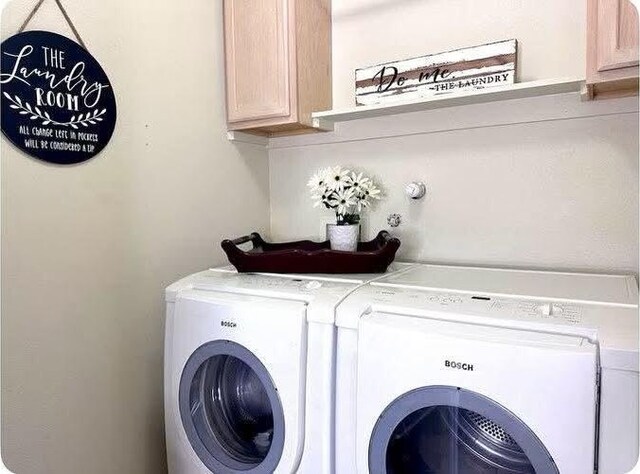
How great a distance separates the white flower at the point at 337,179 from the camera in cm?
172

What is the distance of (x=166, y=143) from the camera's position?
1725 millimetres

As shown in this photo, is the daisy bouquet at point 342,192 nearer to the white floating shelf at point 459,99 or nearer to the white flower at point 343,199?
the white flower at point 343,199

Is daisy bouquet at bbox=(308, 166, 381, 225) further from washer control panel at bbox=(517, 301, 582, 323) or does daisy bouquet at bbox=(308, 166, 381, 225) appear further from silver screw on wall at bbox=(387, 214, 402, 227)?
washer control panel at bbox=(517, 301, 582, 323)

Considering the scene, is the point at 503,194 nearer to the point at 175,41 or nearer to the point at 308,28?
the point at 308,28

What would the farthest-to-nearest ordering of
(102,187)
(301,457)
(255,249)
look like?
(255,249)
(102,187)
(301,457)

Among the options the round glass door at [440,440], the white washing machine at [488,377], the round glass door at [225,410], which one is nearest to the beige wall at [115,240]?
the round glass door at [225,410]

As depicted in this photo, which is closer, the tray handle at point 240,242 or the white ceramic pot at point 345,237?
the tray handle at point 240,242

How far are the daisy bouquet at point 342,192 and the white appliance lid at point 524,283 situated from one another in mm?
320

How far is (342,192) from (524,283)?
698 millimetres

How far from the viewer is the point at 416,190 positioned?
5.92 ft

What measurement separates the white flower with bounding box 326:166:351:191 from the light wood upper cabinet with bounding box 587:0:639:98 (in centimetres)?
82

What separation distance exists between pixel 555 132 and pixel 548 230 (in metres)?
0.34

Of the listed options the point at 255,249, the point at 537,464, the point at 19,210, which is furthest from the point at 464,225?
the point at 19,210

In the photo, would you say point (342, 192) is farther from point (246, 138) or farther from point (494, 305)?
point (494, 305)
